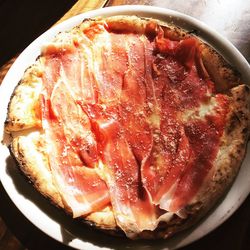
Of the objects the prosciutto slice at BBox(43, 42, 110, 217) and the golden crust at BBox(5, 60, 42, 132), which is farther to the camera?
the golden crust at BBox(5, 60, 42, 132)

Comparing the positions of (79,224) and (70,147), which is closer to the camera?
(79,224)

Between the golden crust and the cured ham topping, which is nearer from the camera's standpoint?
the cured ham topping

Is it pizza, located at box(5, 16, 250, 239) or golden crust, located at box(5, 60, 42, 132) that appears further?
golden crust, located at box(5, 60, 42, 132)

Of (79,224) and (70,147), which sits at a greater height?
(70,147)

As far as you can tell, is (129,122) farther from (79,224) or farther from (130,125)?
(79,224)

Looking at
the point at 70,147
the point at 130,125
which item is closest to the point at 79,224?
the point at 70,147

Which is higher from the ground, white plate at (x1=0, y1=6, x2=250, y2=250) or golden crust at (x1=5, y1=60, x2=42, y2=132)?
golden crust at (x1=5, y1=60, x2=42, y2=132)

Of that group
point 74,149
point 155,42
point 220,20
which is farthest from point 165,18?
point 74,149

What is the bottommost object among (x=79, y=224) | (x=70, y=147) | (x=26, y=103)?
(x=79, y=224)
